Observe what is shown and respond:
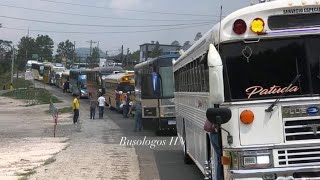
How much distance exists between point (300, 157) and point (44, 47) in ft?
538

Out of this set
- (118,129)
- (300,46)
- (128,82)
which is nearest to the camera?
(300,46)

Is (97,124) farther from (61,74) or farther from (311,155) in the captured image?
(61,74)

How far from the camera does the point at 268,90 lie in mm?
6793

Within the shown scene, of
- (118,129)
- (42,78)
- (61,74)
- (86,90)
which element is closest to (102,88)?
(86,90)

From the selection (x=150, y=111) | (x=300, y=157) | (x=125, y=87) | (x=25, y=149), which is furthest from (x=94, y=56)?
(x=300, y=157)

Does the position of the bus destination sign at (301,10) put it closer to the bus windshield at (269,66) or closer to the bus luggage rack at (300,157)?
the bus windshield at (269,66)

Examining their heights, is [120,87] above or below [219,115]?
above

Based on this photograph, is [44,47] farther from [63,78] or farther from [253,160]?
[253,160]

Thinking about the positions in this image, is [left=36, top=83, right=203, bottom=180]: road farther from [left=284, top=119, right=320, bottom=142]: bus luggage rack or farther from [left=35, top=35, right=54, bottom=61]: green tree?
[left=35, top=35, right=54, bottom=61]: green tree

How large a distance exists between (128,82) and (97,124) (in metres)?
9.16

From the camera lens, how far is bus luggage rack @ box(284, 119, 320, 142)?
6.58 metres

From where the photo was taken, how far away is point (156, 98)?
75.3ft

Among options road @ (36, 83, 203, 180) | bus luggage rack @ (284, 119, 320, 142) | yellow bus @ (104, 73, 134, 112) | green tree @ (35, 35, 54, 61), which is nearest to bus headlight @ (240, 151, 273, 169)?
bus luggage rack @ (284, 119, 320, 142)

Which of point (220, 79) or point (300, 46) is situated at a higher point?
point (300, 46)
